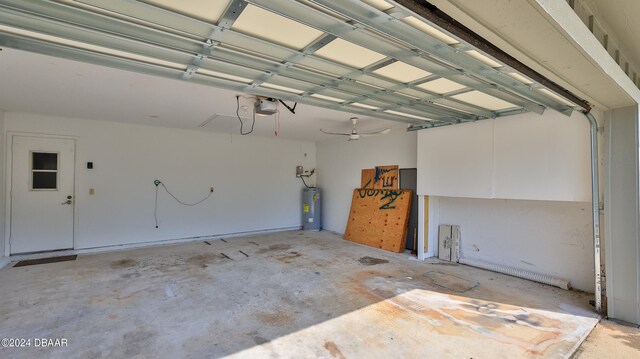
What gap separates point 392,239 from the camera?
5.61m

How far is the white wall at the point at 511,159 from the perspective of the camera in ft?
11.0

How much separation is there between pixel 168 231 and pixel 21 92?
133 inches

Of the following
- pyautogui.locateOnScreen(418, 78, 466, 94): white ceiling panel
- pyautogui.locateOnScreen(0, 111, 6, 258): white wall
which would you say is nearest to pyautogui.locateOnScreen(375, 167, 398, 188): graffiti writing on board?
pyautogui.locateOnScreen(418, 78, 466, 94): white ceiling panel

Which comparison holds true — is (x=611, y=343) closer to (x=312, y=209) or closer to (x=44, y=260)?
(x=312, y=209)

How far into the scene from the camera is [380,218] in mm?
5988

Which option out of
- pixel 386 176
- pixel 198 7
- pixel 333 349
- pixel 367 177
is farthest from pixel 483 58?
pixel 367 177

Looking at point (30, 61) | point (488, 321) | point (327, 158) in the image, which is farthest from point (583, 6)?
point (327, 158)

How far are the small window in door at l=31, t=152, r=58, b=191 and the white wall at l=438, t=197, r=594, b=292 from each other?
7003mm

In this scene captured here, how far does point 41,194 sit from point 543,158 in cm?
776

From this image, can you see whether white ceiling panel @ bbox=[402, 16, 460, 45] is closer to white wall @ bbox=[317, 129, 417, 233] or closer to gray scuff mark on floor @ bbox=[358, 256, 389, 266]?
gray scuff mark on floor @ bbox=[358, 256, 389, 266]

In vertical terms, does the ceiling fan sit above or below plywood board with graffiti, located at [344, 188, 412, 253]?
above

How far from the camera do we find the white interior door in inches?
193

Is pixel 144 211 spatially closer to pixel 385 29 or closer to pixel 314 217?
pixel 314 217

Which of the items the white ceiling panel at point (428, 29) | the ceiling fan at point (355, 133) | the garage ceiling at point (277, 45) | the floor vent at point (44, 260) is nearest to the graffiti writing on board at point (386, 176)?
the ceiling fan at point (355, 133)
